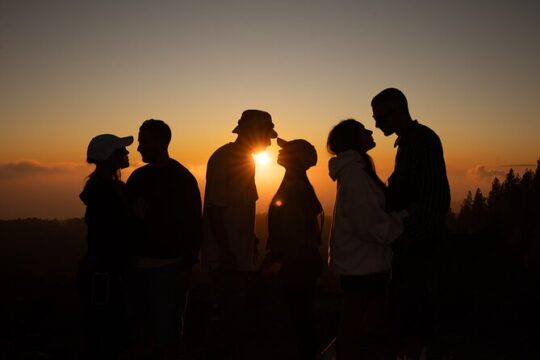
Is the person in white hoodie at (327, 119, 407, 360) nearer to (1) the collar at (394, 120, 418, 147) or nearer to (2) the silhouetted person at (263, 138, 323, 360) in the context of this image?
(1) the collar at (394, 120, 418, 147)

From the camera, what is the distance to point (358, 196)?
138 inches

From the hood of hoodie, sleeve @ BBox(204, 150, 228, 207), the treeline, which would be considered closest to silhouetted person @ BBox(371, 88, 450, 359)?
the hood of hoodie

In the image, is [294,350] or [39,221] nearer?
[294,350]

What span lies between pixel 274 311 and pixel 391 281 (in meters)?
5.67

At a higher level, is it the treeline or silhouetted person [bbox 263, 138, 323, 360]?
silhouetted person [bbox 263, 138, 323, 360]

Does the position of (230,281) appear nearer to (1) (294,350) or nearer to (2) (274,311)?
(1) (294,350)

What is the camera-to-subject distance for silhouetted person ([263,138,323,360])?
457cm

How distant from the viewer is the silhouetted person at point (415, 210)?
11.4 feet

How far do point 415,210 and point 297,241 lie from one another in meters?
1.46

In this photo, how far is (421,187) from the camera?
3492mm

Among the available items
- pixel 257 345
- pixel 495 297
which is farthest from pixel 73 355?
pixel 495 297

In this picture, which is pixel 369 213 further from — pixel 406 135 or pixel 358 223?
pixel 406 135

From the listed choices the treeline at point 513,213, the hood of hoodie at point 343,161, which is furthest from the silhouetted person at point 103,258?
the treeline at point 513,213

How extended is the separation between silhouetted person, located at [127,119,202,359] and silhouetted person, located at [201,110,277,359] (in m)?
0.20
